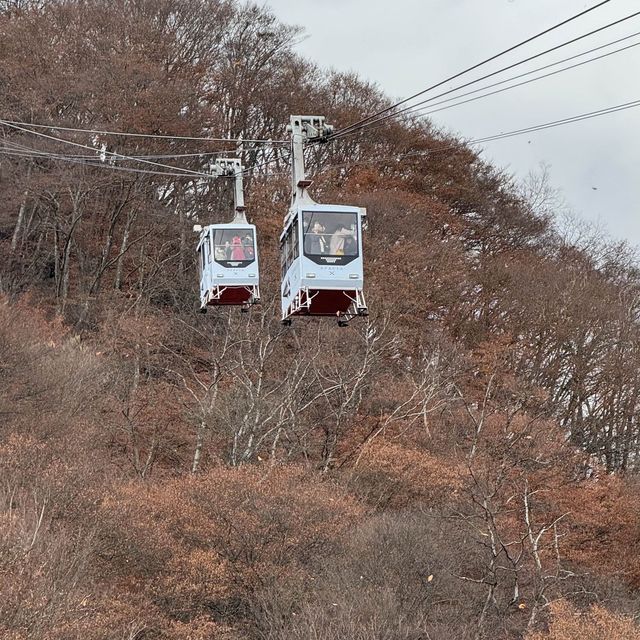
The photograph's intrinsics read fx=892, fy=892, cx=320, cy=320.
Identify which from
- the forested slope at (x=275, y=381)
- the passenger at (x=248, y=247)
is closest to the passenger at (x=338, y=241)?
the passenger at (x=248, y=247)

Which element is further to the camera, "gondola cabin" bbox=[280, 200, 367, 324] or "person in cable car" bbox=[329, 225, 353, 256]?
"person in cable car" bbox=[329, 225, 353, 256]

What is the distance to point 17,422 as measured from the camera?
28156 mm

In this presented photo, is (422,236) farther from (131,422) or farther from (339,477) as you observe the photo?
(131,422)

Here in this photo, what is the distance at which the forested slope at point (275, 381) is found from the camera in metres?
25.2

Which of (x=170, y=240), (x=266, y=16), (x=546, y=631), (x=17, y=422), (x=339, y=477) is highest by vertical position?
(x=266, y=16)

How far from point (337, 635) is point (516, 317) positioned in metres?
22.8

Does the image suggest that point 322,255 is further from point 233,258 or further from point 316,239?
point 233,258

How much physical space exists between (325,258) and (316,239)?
1.13 feet

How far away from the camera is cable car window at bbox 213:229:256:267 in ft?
56.1

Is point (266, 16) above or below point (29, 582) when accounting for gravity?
above

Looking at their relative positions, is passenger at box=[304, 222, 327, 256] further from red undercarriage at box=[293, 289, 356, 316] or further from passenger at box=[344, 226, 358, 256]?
red undercarriage at box=[293, 289, 356, 316]

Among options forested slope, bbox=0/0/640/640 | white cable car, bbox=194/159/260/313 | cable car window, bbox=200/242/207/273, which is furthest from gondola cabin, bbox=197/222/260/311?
forested slope, bbox=0/0/640/640

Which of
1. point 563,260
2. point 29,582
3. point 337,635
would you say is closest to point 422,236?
point 563,260

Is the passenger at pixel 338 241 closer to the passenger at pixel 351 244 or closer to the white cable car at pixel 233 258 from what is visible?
the passenger at pixel 351 244
